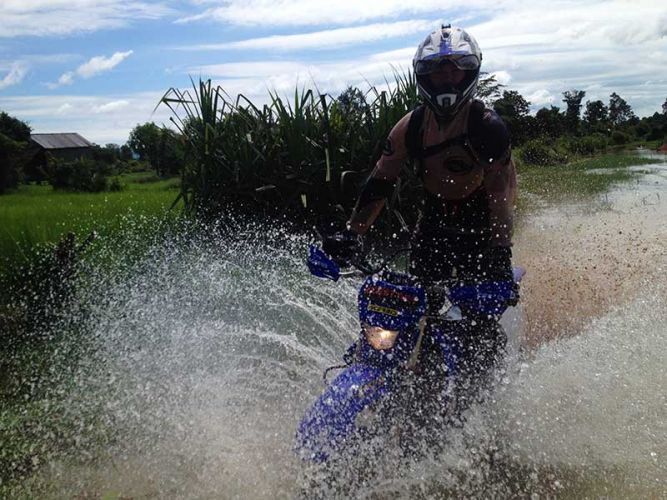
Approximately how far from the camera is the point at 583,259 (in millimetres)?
8977

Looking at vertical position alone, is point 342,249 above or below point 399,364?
above

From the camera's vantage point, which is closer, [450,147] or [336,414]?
[336,414]

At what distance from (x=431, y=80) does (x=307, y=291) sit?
3226 mm

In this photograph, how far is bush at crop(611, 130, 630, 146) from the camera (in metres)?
48.0

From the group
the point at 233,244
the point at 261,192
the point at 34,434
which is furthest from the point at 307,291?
the point at 34,434

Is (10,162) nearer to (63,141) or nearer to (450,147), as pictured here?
(450,147)

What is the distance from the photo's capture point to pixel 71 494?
3498 millimetres

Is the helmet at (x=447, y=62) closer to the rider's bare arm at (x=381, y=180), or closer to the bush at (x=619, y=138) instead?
the rider's bare arm at (x=381, y=180)

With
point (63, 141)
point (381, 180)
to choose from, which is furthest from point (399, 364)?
point (63, 141)

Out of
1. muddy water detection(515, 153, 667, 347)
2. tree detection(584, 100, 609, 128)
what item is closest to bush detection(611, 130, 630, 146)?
tree detection(584, 100, 609, 128)

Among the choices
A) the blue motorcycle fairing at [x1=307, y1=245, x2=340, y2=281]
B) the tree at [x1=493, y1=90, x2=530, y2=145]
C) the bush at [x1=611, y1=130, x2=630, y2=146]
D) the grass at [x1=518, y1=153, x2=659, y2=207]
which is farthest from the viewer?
the bush at [x1=611, y1=130, x2=630, y2=146]

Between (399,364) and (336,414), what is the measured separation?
0.40m

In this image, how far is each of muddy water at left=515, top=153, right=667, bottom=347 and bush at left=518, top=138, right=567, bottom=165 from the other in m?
12.7

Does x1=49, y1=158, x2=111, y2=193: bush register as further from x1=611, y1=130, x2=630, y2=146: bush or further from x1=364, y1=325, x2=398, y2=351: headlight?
x1=611, y1=130, x2=630, y2=146: bush
